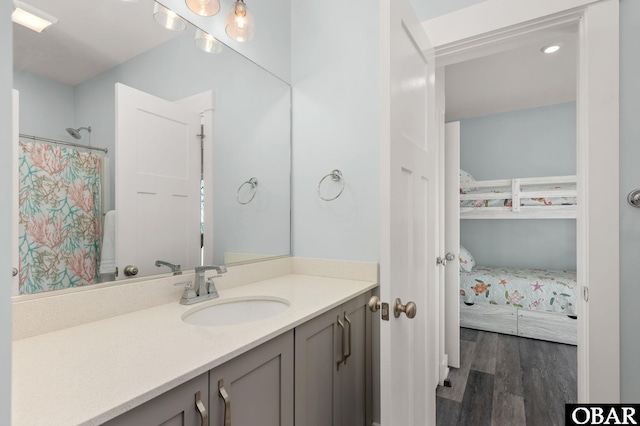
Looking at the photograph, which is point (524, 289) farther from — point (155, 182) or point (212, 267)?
point (155, 182)

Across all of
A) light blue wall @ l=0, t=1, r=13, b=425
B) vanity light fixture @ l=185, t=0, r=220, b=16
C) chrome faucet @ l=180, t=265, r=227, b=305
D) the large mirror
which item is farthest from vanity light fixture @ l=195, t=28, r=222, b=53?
light blue wall @ l=0, t=1, r=13, b=425

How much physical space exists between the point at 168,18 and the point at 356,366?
70.4 inches

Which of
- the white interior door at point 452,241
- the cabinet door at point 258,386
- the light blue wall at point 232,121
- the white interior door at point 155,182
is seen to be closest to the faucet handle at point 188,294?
the white interior door at point 155,182

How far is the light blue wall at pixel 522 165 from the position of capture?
12.9 feet

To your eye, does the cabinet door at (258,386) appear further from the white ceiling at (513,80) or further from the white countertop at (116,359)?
the white ceiling at (513,80)

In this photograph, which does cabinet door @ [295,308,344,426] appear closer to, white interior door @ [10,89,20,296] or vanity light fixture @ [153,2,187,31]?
white interior door @ [10,89,20,296]

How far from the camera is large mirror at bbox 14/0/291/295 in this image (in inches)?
39.5

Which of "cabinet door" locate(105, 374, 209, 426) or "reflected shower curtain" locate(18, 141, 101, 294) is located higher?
"reflected shower curtain" locate(18, 141, 101, 294)

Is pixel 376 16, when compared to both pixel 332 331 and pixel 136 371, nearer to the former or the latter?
pixel 332 331

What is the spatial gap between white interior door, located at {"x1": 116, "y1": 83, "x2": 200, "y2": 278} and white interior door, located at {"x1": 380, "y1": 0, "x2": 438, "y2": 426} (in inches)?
36.6

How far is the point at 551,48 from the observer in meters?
2.65

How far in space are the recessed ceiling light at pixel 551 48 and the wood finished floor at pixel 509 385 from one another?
254 cm

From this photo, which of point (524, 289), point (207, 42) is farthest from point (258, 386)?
point (524, 289)

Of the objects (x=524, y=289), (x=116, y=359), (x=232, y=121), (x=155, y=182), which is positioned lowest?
(x=524, y=289)
